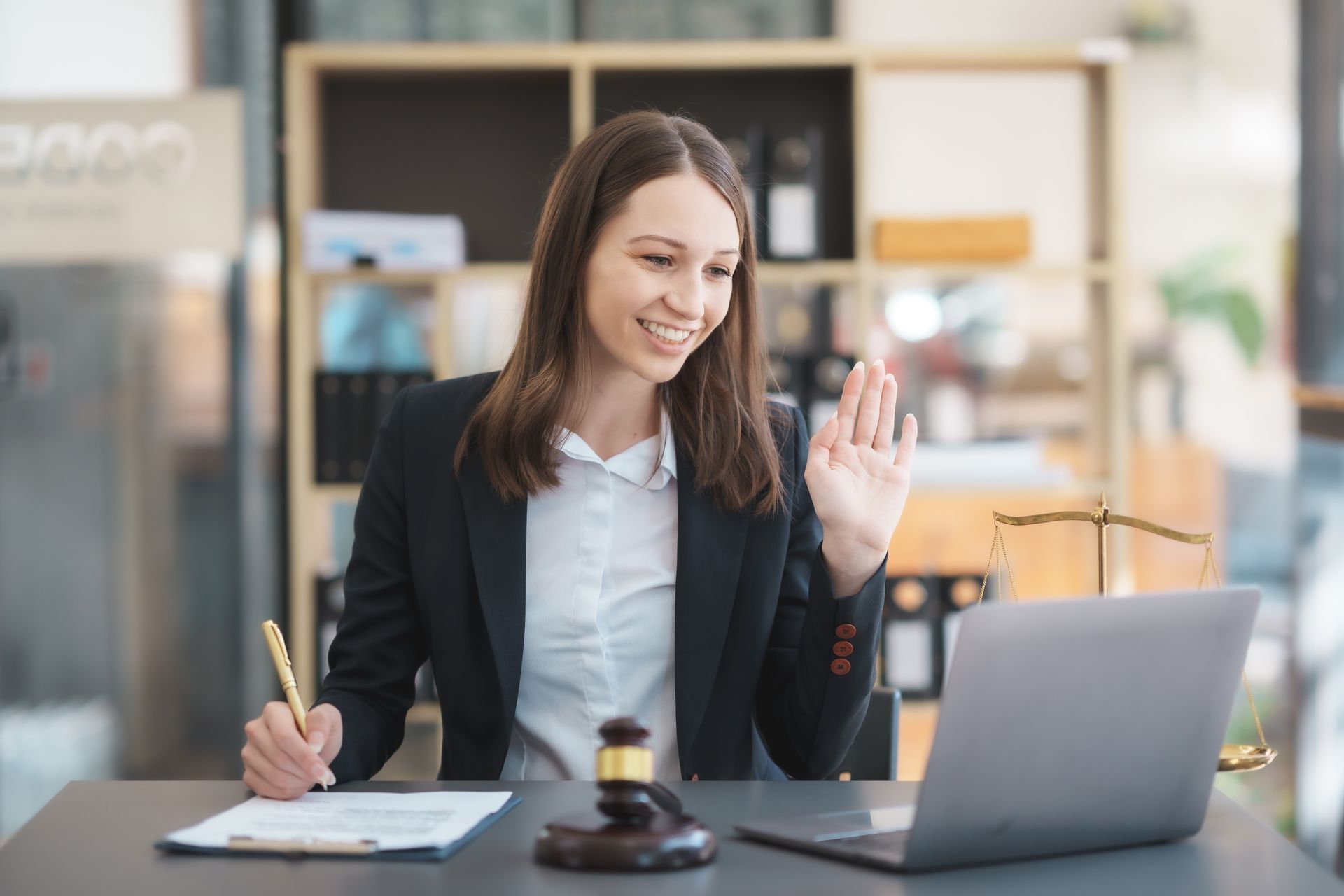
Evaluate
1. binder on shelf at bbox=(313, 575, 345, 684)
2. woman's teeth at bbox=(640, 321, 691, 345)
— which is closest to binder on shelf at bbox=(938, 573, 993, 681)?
binder on shelf at bbox=(313, 575, 345, 684)

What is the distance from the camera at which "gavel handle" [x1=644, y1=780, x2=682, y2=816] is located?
94 centimetres

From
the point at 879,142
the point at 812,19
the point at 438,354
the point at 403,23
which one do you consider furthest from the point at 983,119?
the point at 438,354

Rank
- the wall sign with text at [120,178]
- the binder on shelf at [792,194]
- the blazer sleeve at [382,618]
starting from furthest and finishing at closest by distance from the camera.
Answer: the wall sign with text at [120,178]
the binder on shelf at [792,194]
the blazer sleeve at [382,618]

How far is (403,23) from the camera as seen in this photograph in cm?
344

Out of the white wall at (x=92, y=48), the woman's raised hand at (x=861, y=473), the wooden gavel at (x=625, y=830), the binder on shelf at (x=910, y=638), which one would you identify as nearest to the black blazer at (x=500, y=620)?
the woman's raised hand at (x=861, y=473)

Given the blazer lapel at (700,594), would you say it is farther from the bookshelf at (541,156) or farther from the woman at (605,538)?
the bookshelf at (541,156)

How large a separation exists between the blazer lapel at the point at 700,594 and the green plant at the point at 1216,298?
4020 mm

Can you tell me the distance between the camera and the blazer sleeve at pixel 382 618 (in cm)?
145

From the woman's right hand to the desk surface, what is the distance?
6 centimetres

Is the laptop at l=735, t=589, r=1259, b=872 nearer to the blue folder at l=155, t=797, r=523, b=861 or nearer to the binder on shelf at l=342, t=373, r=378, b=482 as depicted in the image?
the blue folder at l=155, t=797, r=523, b=861

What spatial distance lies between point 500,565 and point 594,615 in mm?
124

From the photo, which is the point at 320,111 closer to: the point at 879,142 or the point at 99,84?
the point at 99,84

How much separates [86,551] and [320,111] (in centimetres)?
128

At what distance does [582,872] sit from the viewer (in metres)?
0.88
